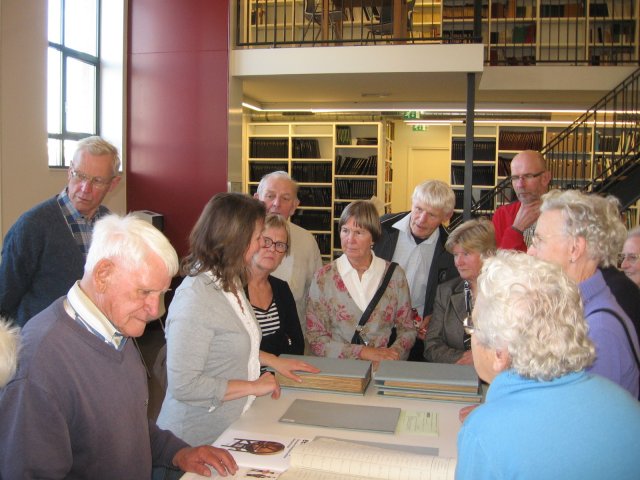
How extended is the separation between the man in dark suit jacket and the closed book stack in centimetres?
108

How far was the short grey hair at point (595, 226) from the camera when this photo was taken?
1.91 m

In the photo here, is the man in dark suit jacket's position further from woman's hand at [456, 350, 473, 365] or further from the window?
the window

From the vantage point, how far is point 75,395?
1344mm

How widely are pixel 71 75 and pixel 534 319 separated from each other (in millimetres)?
6603

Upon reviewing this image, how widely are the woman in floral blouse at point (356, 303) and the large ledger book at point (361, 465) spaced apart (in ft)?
3.52

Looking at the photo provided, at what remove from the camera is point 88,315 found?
1.43m

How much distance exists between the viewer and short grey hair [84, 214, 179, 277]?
146cm

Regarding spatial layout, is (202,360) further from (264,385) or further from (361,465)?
(361,465)

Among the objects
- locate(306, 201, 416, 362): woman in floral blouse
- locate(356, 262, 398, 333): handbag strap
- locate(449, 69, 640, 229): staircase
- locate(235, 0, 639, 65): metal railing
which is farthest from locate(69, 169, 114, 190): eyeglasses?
locate(235, 0, 639, 65): metal railing

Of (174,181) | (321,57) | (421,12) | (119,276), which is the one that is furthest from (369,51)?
(119,276)

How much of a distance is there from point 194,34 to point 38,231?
5.27 m

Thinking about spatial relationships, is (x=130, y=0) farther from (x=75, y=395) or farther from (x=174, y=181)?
(x=75, y=395)

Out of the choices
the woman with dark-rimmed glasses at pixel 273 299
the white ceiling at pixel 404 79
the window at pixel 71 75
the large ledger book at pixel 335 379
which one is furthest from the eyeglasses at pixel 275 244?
the white ceiling at pixel 404 79

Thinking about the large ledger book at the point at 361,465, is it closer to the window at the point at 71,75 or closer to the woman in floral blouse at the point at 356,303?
the woman in floral blouse at the point at 356,303
